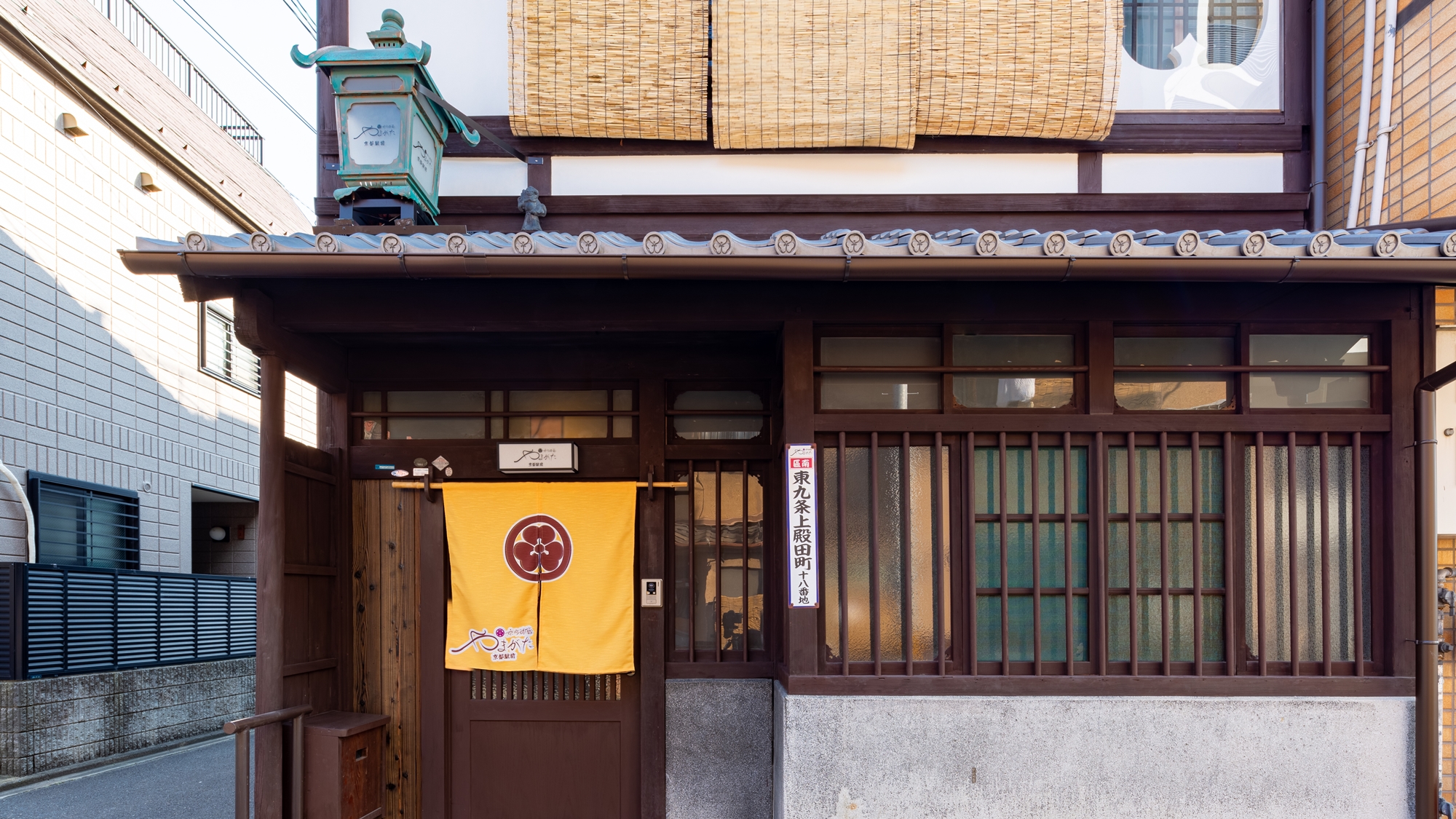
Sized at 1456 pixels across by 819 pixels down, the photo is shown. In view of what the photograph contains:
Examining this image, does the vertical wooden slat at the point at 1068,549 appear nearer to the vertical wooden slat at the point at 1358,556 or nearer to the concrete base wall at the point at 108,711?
the vertical wooden slat at the point at 1358,556

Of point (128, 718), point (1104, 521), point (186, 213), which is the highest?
point (186, 213)

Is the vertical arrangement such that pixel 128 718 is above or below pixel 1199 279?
below

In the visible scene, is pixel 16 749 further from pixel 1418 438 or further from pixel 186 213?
pixel 1418 438

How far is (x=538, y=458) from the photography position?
659cm

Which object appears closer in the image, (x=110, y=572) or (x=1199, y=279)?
(x=1199, y=279)

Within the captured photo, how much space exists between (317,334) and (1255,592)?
261 inches

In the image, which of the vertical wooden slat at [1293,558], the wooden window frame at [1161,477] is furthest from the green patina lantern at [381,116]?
the vertical wooden slat at [1293,558]

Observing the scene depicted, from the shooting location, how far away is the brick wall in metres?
5.93

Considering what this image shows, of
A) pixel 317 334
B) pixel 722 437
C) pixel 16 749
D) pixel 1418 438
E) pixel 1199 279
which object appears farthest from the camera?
pixel 16 749

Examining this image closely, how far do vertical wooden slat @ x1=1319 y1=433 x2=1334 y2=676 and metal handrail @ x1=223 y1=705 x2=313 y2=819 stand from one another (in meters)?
6.70

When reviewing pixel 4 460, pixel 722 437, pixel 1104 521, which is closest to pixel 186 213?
pixel 4 460

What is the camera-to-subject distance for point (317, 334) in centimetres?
626

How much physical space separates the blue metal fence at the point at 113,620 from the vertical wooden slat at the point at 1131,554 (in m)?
7.12

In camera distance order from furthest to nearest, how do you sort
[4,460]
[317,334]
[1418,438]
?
[4,460], [317,334], [1418,438]
